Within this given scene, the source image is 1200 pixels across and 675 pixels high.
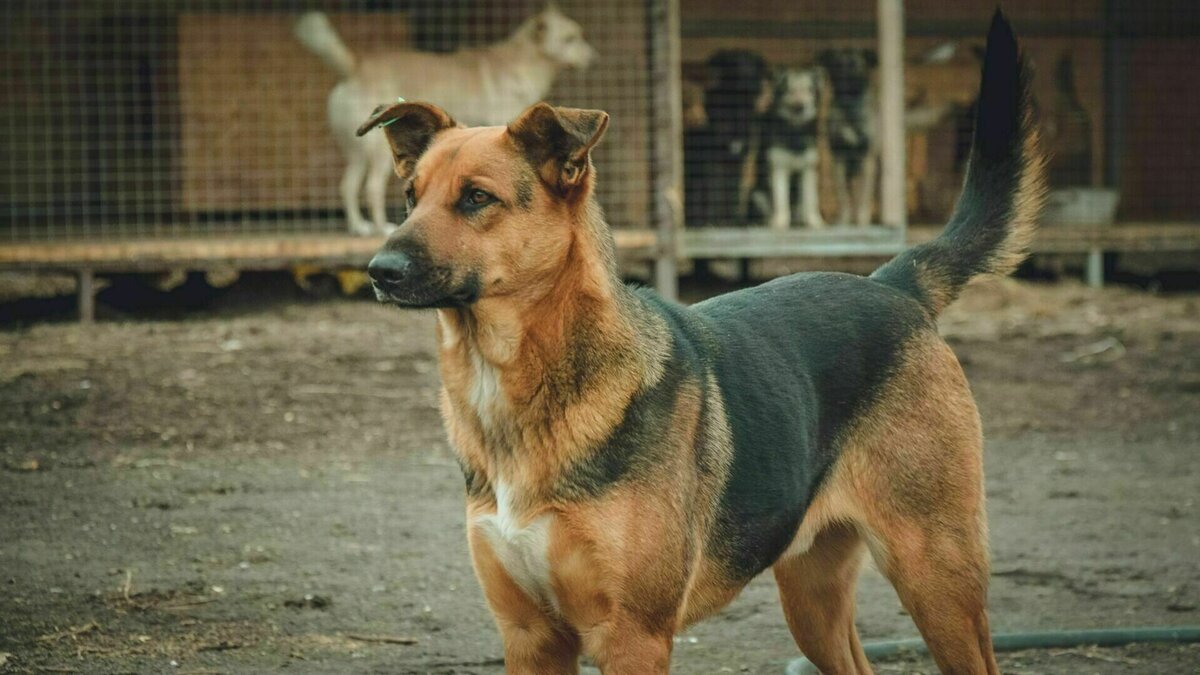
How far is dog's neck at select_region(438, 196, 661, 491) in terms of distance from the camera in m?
3.37

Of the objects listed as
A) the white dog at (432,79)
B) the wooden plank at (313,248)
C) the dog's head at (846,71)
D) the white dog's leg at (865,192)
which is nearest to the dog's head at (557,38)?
the white dog at (432,79)

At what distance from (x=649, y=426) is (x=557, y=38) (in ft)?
32.3

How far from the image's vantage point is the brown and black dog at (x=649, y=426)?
3.29 meters

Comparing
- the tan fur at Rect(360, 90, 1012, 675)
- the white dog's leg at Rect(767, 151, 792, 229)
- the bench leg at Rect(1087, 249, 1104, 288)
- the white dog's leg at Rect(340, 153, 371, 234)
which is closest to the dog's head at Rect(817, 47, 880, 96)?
the white dog's leg at Rect(767, 151, 792, 229)

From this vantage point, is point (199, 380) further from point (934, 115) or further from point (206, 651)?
point (934, 115)

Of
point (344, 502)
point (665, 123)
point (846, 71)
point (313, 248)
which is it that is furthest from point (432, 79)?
point (344, 502)

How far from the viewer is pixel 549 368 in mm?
3416

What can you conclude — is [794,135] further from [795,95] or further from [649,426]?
[649,426]

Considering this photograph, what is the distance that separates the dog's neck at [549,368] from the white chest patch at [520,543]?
0.25 feet

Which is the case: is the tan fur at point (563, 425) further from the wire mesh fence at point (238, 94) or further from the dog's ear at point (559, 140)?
the wire mesh fence at point (238, 94)

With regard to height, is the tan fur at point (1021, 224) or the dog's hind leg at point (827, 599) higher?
the tan fur at point (1021, 224)

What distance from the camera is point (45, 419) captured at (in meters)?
7.60

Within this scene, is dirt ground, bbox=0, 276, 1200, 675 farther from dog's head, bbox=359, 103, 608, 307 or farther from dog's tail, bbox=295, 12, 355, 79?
dog's tail, bbox=295, 12, 355, 79

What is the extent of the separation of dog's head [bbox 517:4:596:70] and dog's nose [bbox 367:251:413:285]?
9806 millimetres
